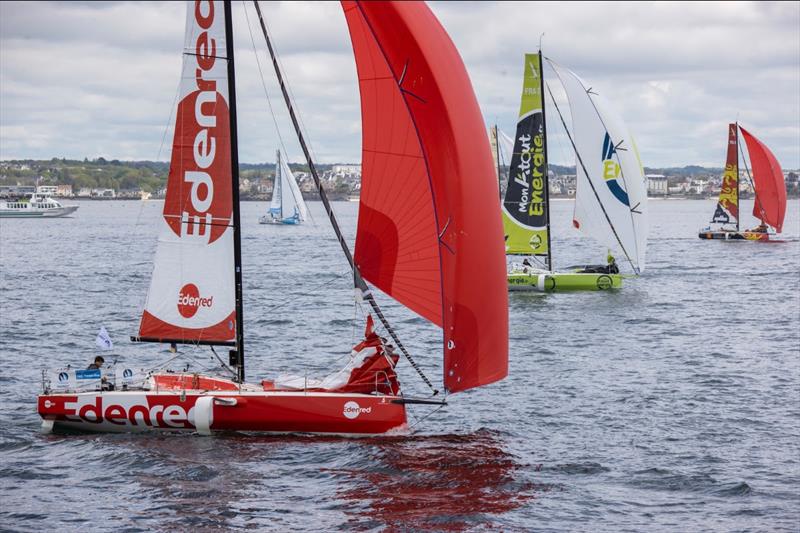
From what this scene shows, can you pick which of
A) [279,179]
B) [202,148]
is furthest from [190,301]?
[279,179]

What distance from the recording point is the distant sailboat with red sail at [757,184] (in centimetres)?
8031

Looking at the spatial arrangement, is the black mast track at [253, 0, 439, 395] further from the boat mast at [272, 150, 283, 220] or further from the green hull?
the boat mast at [272, 150, 283, 220]

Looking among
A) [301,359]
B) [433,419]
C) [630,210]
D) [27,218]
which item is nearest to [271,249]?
[630,210]

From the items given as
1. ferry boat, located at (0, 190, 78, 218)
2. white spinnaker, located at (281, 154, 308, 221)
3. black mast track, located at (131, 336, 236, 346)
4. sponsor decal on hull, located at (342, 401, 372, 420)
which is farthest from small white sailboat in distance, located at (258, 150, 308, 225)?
sponsor decal on hull, located at (342, 401, 372, 420)

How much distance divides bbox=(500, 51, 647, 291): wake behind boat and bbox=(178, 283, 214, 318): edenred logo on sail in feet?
81.8

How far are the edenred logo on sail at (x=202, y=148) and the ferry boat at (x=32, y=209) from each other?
417ft

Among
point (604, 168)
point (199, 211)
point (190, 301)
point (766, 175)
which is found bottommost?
point (190, 301)

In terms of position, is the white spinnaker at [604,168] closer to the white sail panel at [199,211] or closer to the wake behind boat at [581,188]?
the wake behind boat at [581,188]

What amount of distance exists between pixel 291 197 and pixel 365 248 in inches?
3615

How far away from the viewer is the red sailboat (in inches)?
708

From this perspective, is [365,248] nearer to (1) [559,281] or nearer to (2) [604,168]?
(1) [559,281]

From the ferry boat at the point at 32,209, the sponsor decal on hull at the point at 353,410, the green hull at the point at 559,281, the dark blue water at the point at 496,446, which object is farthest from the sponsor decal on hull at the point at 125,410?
the ferry boat at the point at 32,209

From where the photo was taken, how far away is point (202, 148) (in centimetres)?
2058

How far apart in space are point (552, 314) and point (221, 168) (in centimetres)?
2205
